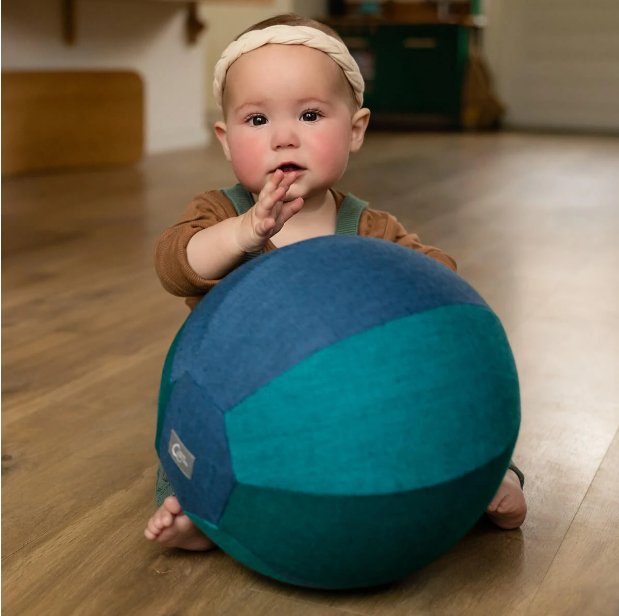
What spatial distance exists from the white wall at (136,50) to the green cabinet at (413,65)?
6.80ft

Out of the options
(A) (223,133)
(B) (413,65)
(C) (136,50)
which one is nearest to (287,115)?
(A) (223,133)

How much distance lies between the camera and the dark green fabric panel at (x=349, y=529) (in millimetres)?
979

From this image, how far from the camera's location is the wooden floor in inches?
44.6

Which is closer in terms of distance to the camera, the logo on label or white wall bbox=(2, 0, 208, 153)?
the logo on label

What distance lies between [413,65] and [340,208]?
6462 mm

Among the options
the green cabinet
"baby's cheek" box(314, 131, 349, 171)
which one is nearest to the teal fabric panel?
"baby's cheek" box(314, 131, 349, 171)

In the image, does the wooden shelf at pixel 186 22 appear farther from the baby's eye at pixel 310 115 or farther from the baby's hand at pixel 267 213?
the baby's hand at pixel 267 213


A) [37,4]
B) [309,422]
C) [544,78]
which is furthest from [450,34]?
[309,422]

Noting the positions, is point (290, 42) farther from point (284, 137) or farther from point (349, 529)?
point (349, 529)

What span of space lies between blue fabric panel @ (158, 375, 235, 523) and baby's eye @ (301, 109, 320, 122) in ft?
1.38

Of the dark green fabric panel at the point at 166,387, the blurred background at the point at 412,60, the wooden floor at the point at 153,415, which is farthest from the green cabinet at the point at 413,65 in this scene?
the dark green fabric panel at the point at 166,387

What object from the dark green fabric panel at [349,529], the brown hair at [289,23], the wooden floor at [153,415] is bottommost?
the wooden floor at [153,415]

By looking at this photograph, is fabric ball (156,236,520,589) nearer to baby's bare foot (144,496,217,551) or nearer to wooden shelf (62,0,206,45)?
baby's bare foot (144,496,217,551)

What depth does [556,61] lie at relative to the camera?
8.20m
